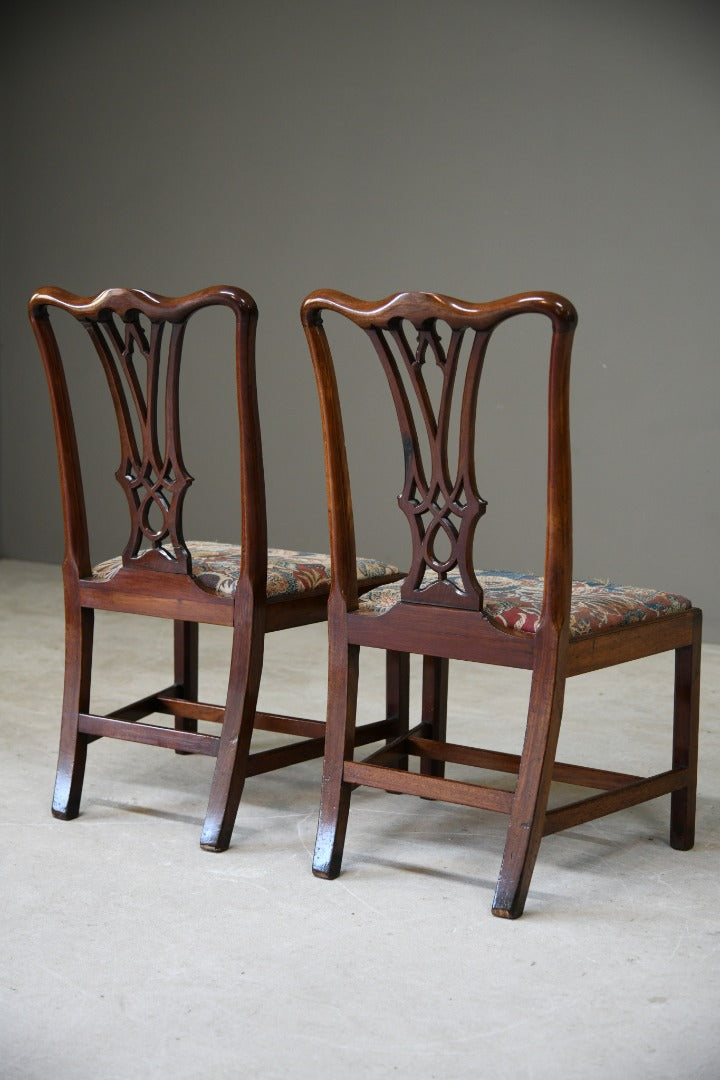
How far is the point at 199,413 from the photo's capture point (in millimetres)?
5566

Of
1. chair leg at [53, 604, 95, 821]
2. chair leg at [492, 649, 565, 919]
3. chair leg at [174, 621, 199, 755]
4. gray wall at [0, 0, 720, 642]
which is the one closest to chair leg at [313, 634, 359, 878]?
chair leg at [492, 649, 565, 919]

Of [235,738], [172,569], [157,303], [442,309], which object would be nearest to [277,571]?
[172,569]

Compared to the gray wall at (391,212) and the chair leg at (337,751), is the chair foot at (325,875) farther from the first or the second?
the gray wall at (391,212)

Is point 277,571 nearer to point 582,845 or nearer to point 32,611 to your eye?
point 582,845

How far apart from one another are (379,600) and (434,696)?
1.40 feet

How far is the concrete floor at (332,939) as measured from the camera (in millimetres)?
1535

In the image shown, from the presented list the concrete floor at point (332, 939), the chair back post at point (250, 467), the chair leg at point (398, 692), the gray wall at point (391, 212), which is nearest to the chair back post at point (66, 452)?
the chair back post at point (250, 467)

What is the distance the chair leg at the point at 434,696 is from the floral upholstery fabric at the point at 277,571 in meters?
0.20

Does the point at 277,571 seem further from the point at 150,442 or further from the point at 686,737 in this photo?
the point at 686,737

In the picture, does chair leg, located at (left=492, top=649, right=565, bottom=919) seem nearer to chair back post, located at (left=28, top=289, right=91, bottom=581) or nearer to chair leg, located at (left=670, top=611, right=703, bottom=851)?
chair leg, located at (left=670, top=611, right=703, bottom=851)

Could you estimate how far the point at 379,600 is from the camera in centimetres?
216

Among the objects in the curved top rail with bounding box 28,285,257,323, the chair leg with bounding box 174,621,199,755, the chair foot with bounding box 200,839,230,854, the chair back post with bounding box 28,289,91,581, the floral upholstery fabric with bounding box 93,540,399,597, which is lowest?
the chair foot with bounding box 200,839,230,854

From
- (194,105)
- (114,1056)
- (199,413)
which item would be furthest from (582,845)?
(194,105)

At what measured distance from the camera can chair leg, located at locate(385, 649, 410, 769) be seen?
101 inches
